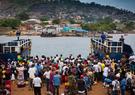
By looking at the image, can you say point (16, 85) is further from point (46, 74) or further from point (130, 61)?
point (130, 61)

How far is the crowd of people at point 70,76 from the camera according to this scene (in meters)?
21.8

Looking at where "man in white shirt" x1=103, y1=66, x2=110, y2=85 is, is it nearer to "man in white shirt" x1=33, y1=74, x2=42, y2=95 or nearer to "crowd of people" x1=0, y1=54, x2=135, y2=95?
"crowd of people" x1=0, y1=54, x2=135, y2=95

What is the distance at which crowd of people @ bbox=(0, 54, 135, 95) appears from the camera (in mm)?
21750

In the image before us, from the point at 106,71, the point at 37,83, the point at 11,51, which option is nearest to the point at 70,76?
the point at 37,83

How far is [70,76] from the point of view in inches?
864

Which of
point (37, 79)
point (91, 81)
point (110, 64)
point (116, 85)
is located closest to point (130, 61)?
point (110, 64)

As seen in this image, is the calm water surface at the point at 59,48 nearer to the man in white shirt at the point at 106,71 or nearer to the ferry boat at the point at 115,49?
the ferry boat at the point at 115,49

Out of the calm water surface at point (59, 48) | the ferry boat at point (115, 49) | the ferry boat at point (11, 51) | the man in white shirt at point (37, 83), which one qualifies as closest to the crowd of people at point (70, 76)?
the man in white shirt at point (37, 83)

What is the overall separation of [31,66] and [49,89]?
1868 millimetres

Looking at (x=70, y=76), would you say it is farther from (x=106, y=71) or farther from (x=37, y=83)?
(x=106, y=71)

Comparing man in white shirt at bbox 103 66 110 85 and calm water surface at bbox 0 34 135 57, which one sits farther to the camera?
calm water surface at bbox 0 34 135 57

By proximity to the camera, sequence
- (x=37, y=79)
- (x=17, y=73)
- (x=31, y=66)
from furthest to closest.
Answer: (x=17, y=73), (x=31, y=66), (x=37, y=79)

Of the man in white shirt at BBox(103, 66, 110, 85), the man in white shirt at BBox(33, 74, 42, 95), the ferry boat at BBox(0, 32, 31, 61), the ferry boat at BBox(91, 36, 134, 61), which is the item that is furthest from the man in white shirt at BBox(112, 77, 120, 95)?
the ferry boat at BBox(0, 32, 31, 61)

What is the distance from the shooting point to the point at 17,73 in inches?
1043
